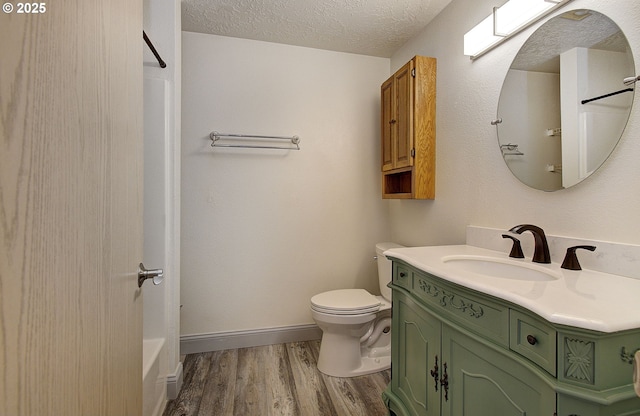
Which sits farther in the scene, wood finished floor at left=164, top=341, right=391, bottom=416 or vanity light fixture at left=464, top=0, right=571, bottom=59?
wood finished floor at left=164, top=341, right=391, bottom=416

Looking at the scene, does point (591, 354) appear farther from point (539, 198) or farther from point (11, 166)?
point (11, 166)

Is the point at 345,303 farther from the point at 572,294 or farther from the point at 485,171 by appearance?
the point at 572,294

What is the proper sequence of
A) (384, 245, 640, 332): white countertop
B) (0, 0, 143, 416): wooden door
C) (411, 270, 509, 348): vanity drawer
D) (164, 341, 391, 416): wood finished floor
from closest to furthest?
(0, 0, 143, 416): wooden door → (384, 245, 640, 332): white countertop → (411, 270, 509, 348): vanity drawer → (164, 341, 391, 416): wood finished floor

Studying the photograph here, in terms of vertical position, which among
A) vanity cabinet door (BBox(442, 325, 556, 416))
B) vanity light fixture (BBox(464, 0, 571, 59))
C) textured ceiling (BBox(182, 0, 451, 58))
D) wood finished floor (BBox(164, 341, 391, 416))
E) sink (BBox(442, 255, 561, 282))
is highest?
textured ceiling (BBox(182, 0, 451, 58))

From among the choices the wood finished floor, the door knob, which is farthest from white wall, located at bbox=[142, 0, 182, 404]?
the door knob

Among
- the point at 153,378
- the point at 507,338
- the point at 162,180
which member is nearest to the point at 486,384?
the point at 507,338

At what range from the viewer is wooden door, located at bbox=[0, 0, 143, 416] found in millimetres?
356

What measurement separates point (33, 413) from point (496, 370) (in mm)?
1026

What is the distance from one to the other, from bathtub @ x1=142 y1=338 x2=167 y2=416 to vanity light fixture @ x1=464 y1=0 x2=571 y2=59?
7.46 ft

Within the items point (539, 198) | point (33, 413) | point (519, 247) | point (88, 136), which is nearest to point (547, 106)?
point (539, 198)

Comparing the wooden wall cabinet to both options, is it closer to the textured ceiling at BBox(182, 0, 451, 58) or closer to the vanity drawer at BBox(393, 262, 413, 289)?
the textured ceiling at BBox(182, 0, 451, 58)

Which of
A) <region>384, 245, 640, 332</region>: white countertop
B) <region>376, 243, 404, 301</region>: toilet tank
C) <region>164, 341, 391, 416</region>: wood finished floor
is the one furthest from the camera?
<region>376, 243, 404, 301</region>: toilet tank

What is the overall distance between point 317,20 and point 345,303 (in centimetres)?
193

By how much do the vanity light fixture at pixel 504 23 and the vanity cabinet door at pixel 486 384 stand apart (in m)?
1.36
